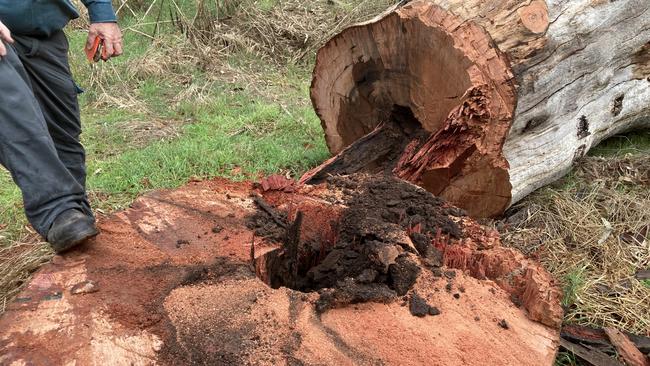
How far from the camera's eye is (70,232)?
5.88ft

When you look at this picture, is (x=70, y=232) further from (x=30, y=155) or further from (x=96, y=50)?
(x=96, y=50)

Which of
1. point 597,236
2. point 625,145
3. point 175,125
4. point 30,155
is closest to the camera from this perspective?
point 30,155

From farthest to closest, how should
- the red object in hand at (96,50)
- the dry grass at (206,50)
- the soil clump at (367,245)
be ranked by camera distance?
the dry grass at (206,50)
the red object in hand at (96,50)
the soil clump at (367,245)

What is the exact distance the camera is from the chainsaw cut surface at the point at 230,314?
1.46m

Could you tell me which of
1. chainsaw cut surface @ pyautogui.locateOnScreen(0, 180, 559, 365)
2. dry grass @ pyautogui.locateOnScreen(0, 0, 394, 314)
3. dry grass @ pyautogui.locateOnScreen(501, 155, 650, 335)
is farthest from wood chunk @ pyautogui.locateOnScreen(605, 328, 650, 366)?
dry grass @ pyautogui.locateOnScreen(0, 0, 394, 314)

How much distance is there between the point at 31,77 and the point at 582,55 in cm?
260

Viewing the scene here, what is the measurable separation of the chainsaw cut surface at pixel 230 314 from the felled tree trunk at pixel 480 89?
31.2 inches

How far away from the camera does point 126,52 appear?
5996 millimetres

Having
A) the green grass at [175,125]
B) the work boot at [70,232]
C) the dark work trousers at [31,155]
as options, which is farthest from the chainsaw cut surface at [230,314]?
the green grass at [175,125]

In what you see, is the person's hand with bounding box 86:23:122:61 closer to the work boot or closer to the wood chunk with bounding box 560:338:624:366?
the work boot

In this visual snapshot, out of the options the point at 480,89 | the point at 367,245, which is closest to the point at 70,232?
the point at 367,245

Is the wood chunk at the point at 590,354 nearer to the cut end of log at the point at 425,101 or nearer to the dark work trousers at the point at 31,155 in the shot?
the cut end of log at the point at 425,101

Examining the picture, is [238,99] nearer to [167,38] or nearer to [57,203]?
[167,38]

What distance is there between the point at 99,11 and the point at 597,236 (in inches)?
105
